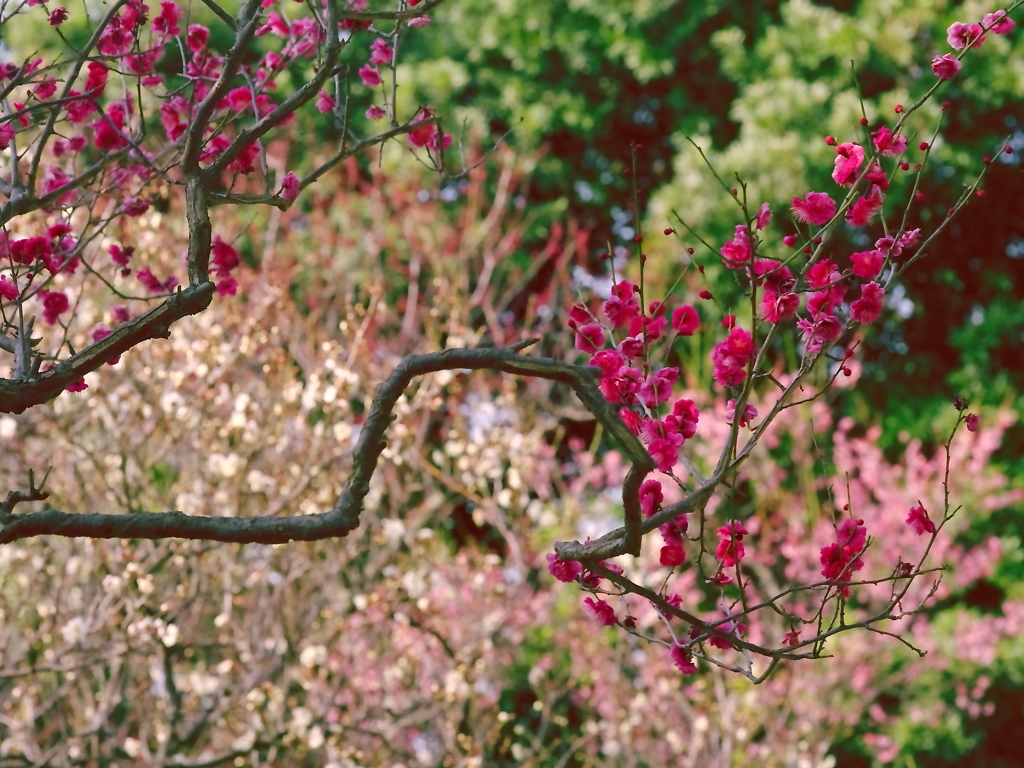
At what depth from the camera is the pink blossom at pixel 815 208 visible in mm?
2230

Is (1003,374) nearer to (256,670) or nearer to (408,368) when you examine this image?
(256,670)

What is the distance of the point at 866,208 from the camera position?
2.28 meters

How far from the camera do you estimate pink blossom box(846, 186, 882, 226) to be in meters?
2.27

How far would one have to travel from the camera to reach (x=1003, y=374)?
8.48 m

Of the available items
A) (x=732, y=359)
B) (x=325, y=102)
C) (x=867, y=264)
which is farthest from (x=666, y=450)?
(x=325, y=102)

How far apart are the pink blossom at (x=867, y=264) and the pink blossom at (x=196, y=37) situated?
1.96 m

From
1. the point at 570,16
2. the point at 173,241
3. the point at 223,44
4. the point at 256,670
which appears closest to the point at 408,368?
the point at 256,670

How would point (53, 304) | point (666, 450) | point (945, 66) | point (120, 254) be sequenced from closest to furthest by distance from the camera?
point (666, 450) < point (945, 66) < point (53, 304) < point (120, 254)

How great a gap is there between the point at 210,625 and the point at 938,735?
17.5 ft

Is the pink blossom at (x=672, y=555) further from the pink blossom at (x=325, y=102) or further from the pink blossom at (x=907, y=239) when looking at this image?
the pink blossom at (x=325, y=102)

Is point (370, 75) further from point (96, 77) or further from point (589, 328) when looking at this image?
point (589, 328)

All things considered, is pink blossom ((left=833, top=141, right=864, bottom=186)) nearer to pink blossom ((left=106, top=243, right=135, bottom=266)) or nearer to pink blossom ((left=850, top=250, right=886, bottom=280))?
pink blossom ((left=850, top=250, right=886, bottom=280))

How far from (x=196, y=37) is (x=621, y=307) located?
1.66 metres

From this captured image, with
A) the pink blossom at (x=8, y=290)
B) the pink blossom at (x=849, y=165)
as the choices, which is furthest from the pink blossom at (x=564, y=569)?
the pink blossom at (x=8, y=290)
